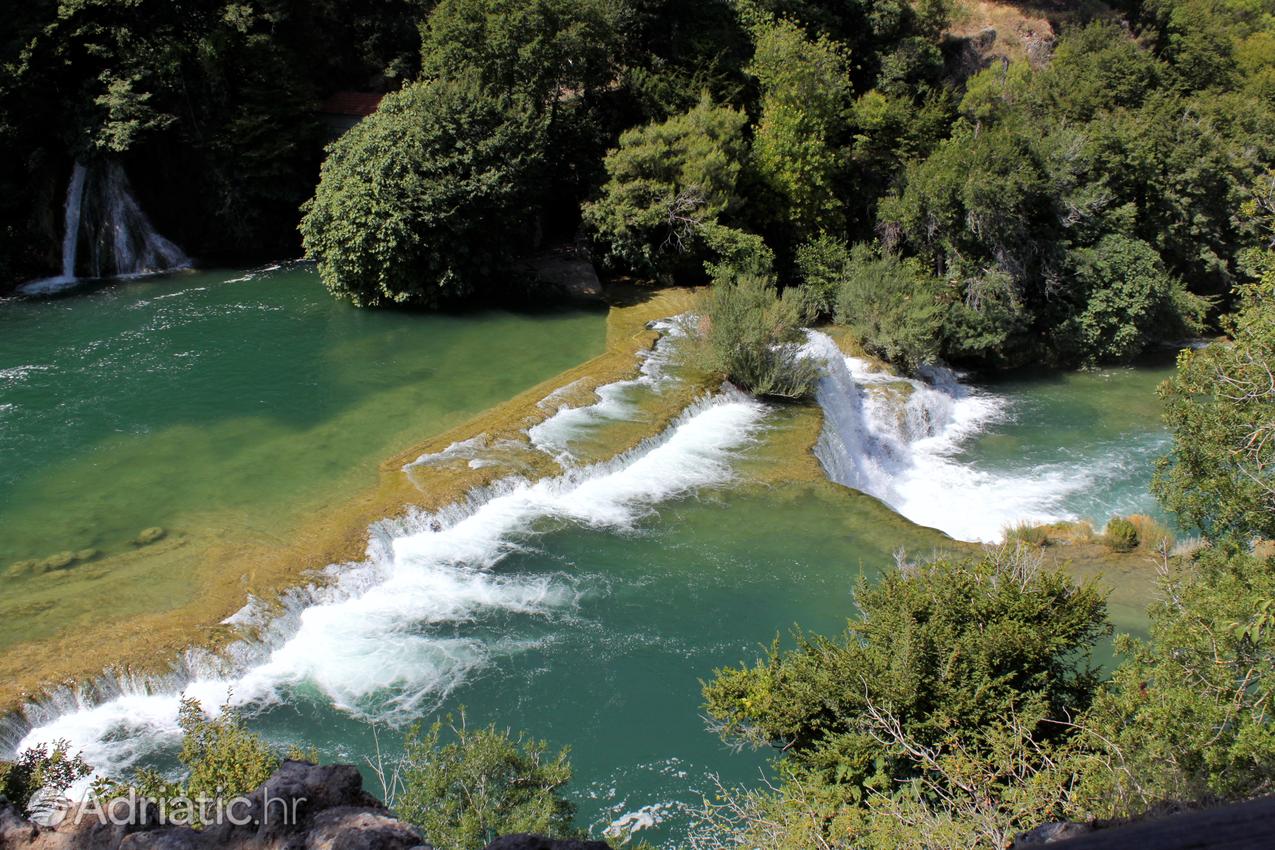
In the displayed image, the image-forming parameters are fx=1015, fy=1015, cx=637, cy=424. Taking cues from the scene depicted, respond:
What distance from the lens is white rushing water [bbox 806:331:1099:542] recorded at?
20984 millimetres

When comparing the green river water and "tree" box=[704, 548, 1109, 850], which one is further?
the green river water

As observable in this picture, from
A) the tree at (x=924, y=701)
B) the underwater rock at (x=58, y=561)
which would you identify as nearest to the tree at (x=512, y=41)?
the underwater rock at (x=58, y=561)

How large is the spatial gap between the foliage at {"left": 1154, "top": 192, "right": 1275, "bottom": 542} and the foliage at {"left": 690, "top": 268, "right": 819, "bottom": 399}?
9.61 metres

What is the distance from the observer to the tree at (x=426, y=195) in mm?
27094

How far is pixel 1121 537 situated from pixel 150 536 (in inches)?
666

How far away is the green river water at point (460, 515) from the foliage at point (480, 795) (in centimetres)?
230

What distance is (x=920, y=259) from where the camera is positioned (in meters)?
30.4

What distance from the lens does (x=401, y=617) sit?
15.4 m

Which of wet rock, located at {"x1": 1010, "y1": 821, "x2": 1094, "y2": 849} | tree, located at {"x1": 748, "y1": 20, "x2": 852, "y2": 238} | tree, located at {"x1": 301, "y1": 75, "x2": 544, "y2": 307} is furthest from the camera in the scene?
tree, located at {"x1": 748, "y1": 20, "x2": 852, "y2": 238}

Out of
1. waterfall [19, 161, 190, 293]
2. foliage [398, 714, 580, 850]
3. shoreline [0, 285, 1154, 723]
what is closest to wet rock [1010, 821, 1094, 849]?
foliage [398, 714, 580, 850]

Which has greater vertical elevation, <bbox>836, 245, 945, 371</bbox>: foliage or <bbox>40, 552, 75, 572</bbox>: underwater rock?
<bbox>836, 245, 945, 371</bbox>: foliage

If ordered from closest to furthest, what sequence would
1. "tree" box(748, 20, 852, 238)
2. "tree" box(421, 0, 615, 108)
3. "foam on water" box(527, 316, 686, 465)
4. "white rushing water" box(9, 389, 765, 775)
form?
"white rushing water" box(9, 389, 765, 775), "foam on water" box(527, 316, 686, 465), "tree" box(421, 0, 615, 108), "tree" box(748, 20, 852, 238)

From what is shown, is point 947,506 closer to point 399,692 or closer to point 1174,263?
point 399,692

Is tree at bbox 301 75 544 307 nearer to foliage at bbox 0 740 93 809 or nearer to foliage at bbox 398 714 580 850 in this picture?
foliage at bbox 398 714 580 850
